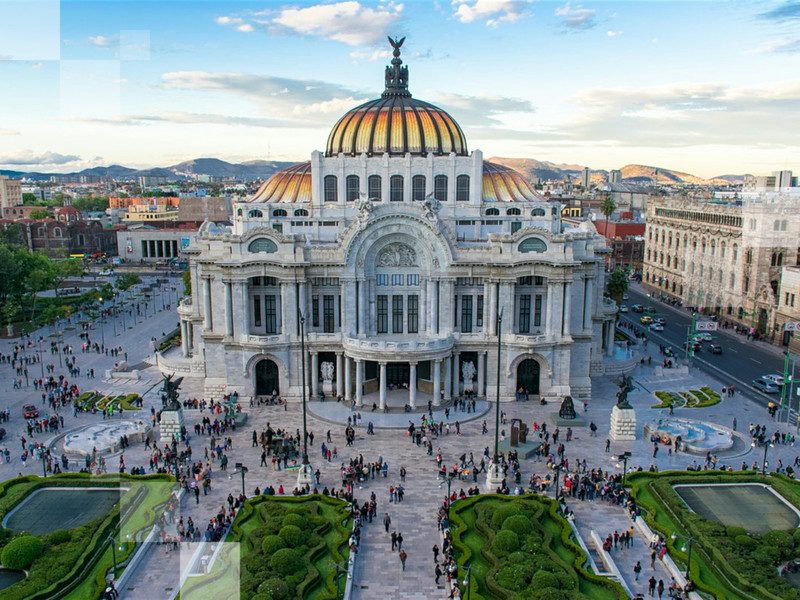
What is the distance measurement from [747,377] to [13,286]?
100536mm

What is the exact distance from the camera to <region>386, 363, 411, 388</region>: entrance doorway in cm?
6894

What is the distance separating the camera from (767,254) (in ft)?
310

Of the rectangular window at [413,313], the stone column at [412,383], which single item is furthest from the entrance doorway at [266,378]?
the rectangular window at [413,313]

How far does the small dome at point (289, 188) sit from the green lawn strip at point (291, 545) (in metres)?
41.5

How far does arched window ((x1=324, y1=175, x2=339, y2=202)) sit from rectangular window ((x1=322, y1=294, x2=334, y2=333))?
41.6 ft

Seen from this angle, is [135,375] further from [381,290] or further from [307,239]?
[381,290]

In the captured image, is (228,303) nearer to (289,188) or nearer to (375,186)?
(289,188)

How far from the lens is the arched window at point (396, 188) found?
74.0m

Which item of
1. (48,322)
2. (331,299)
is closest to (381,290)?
(331,299)

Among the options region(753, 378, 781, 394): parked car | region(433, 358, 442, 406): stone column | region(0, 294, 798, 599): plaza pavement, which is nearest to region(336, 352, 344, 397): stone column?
region(0, 294, 798, 599): plaza pavement

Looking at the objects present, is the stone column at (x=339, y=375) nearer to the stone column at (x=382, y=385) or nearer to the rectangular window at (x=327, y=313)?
the rectangular window at (x=327, y=313)

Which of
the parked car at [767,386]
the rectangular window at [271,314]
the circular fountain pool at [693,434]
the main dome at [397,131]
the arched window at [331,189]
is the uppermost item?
the main dome at [397,131]

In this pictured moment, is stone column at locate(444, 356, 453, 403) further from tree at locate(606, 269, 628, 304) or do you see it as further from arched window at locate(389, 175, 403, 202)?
tree at locate(606, 269, 628, 304)

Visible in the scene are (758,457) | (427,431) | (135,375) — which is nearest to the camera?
(758,457)
